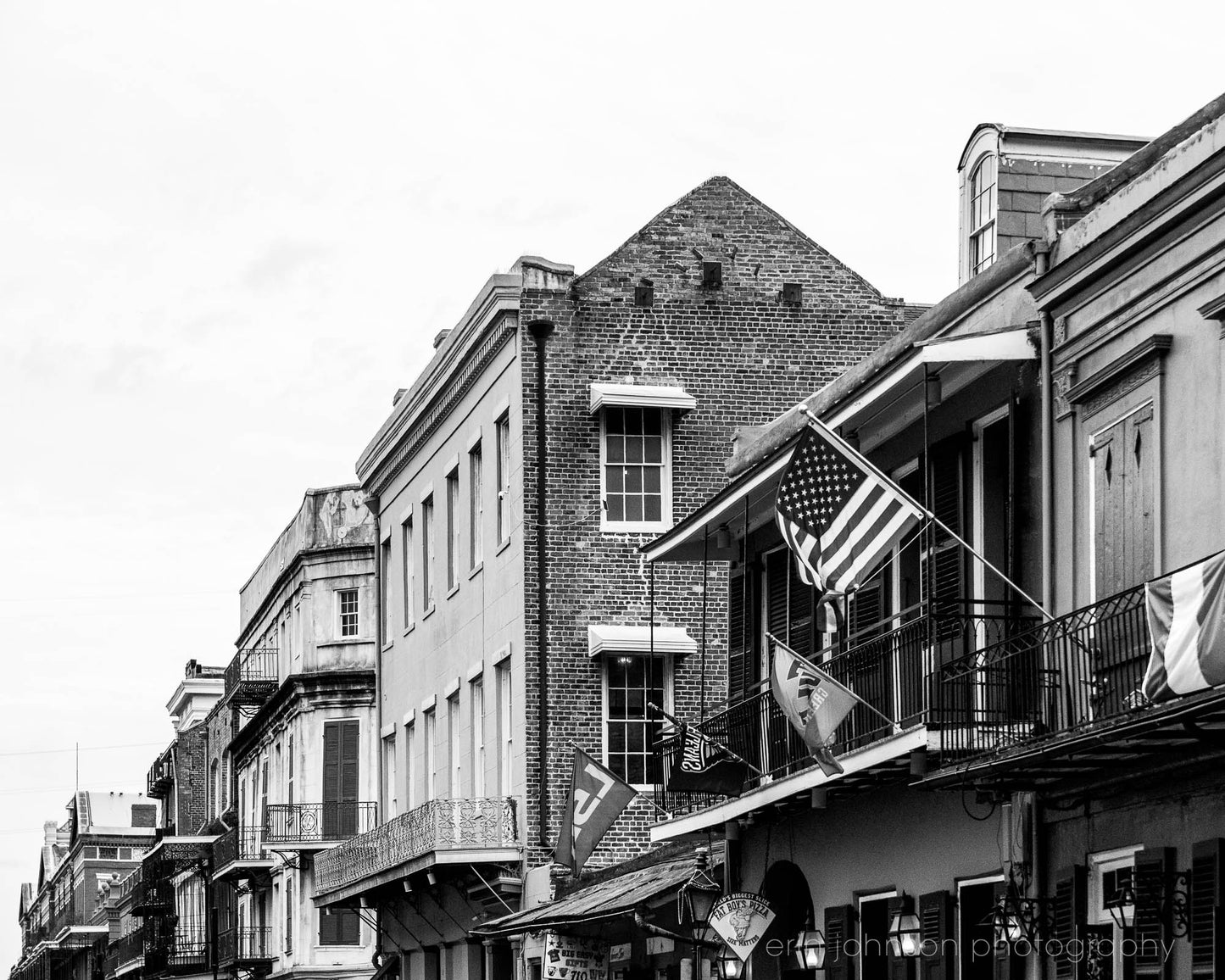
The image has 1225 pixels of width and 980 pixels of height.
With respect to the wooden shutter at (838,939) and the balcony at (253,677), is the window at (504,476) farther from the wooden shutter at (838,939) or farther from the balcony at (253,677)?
the balcony at (253,677)

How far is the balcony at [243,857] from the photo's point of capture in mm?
47875

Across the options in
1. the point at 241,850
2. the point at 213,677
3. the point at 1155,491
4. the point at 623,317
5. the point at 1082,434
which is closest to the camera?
Result: the point at 1155,491

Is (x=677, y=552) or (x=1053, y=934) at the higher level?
(x=677, y=552)

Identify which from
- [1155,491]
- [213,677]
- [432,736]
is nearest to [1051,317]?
[1155,491]

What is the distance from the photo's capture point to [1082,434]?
611 inches

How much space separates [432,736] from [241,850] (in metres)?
16.6

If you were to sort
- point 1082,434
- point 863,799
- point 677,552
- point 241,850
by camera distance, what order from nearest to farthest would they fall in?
point 1082,434 < point 863,799 < point 677,552 < point 241,850

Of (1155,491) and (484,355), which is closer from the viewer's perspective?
(1155,491)

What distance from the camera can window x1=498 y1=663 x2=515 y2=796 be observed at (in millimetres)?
28734

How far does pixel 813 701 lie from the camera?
16828 millimetres

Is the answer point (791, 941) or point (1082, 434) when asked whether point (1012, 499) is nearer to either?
point (1082, 434)

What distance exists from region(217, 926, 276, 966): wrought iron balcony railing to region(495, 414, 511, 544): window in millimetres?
21961

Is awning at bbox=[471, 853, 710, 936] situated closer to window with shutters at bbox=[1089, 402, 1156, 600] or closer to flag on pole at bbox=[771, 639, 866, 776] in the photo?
flag on pole at bbox=[771, 639, 866, 776]

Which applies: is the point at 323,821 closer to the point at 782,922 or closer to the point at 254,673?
the point at 254,673
